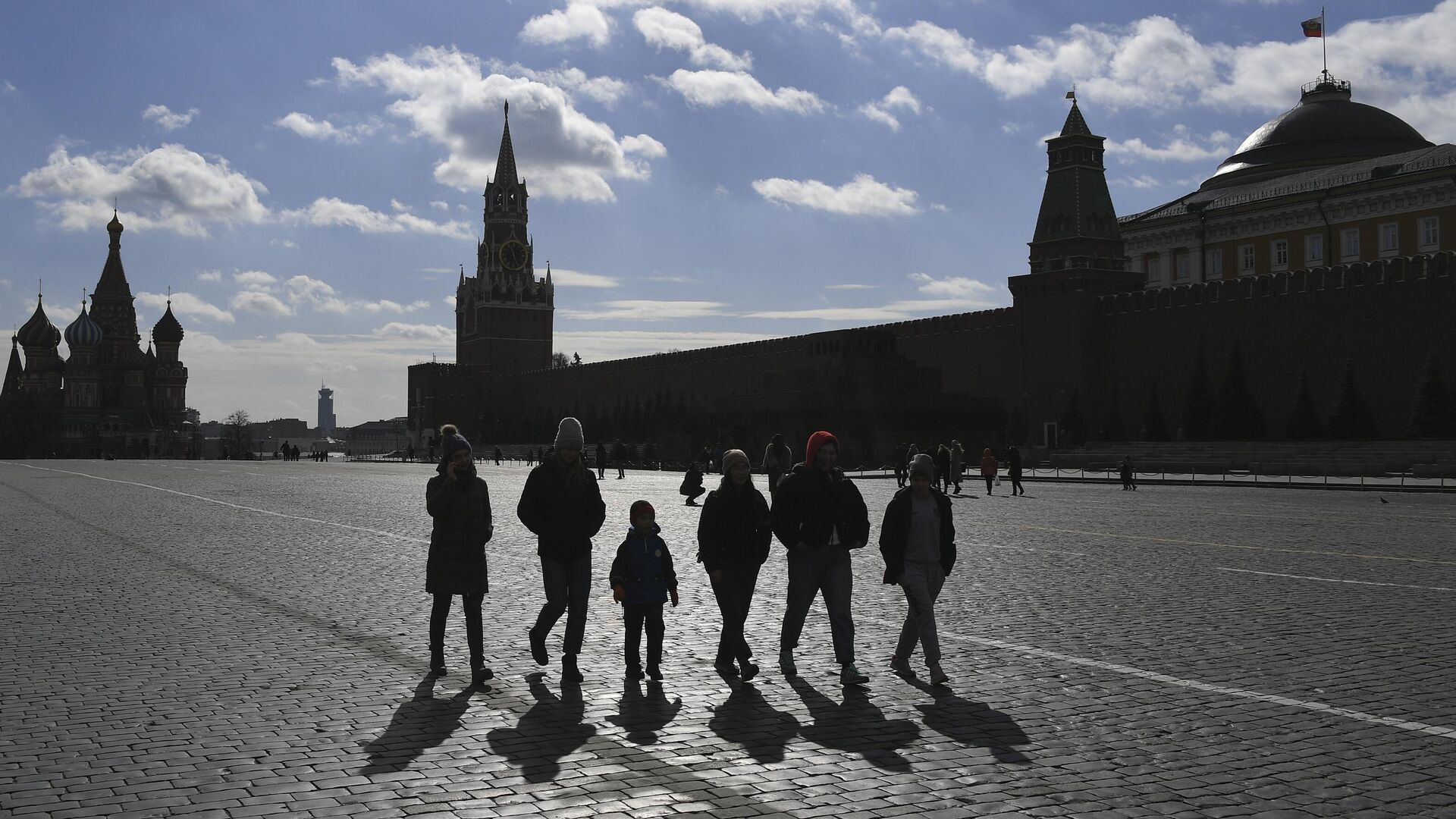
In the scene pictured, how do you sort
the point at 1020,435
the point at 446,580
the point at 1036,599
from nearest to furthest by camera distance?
the point at 446,580, the point at 1036,599, the point at 1020,435

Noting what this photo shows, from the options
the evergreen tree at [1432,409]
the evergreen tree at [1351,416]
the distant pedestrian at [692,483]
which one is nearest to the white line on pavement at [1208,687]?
the distant pedestrian at [692,483]

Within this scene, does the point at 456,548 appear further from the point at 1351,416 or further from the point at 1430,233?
the point at 1430,233

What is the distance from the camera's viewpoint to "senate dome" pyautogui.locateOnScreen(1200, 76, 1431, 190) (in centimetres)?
5553

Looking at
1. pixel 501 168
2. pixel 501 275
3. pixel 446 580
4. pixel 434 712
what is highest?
pixel 501 168

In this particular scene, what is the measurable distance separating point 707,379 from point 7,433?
56.7 metres

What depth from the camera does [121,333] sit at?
113188 millimetres

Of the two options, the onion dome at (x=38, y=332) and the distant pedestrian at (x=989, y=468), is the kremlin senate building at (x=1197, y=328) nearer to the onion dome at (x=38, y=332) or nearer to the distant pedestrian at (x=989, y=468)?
the distant pedestrian at (x=989, y=468)

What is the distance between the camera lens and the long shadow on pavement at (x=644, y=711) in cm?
524

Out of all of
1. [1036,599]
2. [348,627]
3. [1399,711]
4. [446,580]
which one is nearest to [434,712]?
[446,580]

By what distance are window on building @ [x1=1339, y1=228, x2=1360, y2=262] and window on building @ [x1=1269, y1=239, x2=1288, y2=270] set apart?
8.31ft

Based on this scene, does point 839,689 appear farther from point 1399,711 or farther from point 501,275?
point 501,275

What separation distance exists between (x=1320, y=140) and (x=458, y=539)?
2237 inches

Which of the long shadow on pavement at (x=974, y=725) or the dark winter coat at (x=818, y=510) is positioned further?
the dark winter coat at (x=818, y=510)

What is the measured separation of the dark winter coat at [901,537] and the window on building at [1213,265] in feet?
168
